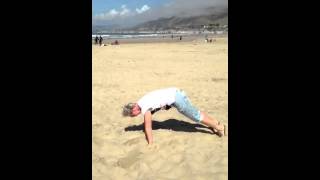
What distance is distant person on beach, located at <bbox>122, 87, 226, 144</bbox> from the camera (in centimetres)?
571

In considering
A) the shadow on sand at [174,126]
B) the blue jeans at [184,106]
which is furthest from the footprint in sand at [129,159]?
the shadow on sand at [174,126]

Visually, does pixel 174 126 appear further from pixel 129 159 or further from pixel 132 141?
pixel 129 159

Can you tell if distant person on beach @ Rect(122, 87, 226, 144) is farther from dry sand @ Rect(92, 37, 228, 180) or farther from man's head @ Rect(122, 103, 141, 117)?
dry sand @ Rect(92, 37, 228, 180)

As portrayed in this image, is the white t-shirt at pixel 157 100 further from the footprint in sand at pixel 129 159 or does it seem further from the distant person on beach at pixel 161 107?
the footprint in sand at pixel 129 159

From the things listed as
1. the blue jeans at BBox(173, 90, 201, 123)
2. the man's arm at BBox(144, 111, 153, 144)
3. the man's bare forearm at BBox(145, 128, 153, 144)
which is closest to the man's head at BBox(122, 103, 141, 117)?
Answer: the man's arm at BBox(144, 111, 153, 144)

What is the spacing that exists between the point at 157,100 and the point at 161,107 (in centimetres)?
13

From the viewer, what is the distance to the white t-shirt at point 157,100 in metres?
5.73
